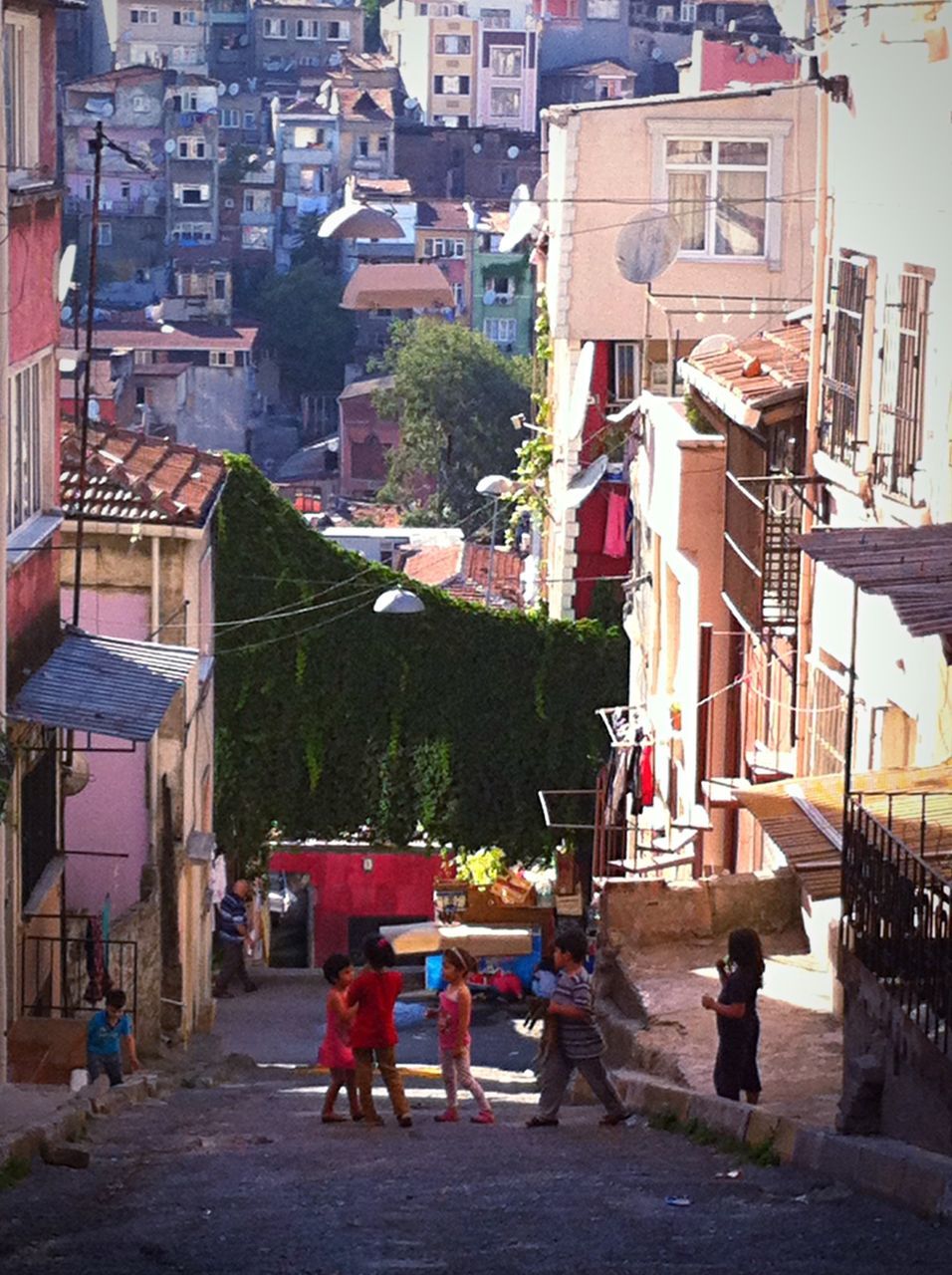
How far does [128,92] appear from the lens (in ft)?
343

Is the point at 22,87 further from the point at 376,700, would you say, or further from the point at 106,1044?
the point at 376,700

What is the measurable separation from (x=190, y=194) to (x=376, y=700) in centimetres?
7681

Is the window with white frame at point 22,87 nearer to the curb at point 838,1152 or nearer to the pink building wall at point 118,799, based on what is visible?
the pink building wall at point 118,799

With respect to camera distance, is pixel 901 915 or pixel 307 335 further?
pixel 307 335

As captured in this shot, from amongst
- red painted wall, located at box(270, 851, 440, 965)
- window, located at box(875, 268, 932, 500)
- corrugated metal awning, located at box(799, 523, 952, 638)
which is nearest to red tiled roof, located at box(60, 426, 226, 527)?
window, located at box(875, 268, 932, 500)

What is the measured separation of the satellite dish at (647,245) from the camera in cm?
2512

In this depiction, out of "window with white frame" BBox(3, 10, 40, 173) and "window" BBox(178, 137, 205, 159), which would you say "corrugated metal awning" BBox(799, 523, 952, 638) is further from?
"window" BBox(178, 137, 205, 159)

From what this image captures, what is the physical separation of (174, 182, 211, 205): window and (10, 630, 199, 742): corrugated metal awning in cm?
9073

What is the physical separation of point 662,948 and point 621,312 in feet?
63.6

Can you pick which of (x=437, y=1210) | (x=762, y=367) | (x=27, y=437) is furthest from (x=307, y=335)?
(x=437, y=1210)

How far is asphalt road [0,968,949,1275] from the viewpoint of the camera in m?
7.48

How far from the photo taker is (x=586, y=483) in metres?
33.2

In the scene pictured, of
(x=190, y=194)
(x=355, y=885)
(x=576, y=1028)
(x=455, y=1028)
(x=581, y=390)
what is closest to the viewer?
(x=576, y=1028)

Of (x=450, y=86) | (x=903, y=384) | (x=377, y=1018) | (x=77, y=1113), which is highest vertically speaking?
(x=450, y=86)
